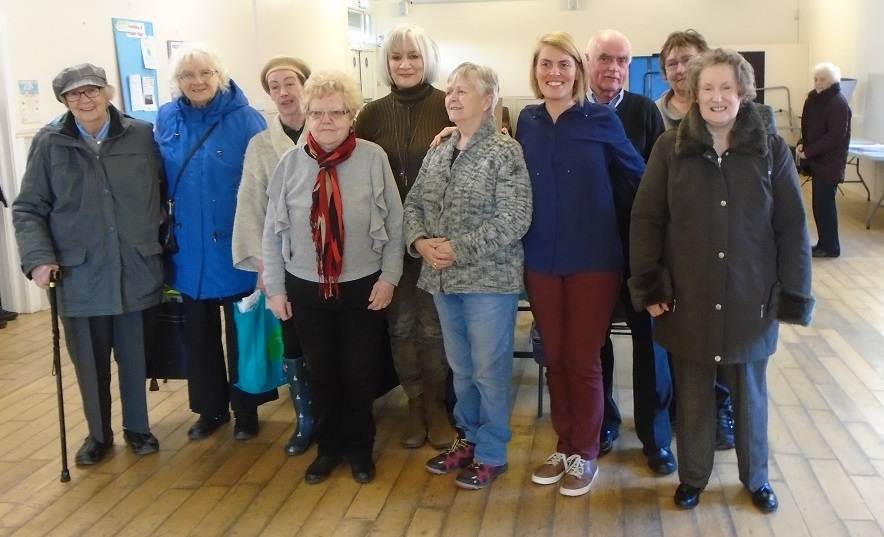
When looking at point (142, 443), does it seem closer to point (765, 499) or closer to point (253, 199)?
point (253, 199)

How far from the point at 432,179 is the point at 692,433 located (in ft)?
3.87

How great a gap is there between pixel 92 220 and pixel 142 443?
0.92 meters

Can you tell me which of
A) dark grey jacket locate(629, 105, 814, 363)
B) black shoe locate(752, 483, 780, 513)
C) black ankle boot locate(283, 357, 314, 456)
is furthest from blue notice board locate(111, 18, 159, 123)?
black shoe locate(752, 483, 780, 513)

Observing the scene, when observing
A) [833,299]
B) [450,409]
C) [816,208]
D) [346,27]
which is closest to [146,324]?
[450,409]

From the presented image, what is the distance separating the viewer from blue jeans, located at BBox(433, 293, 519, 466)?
8.79 feet

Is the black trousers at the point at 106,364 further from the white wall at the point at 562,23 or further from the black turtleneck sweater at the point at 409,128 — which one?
the white wall at the point at 562,23

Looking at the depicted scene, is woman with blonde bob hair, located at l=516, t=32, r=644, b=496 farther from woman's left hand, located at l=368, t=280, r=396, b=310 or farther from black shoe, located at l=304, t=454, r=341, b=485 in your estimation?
black shoe, located at l=304, t=454, r=341, b=485

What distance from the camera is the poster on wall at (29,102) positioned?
5.26m

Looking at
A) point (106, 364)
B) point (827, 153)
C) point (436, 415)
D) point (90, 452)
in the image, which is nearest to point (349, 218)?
point (436, 415)

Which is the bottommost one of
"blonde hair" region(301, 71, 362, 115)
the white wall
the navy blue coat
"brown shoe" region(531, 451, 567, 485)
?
"brown shoe" region(531, 451, 567, 485)

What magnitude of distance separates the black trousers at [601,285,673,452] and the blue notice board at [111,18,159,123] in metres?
4.31

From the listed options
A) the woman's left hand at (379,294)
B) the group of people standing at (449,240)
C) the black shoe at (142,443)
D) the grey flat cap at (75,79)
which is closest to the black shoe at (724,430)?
the group of people standing at (449,240)

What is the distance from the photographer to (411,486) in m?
2.88

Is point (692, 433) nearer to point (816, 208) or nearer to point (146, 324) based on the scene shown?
point (146, 324)
